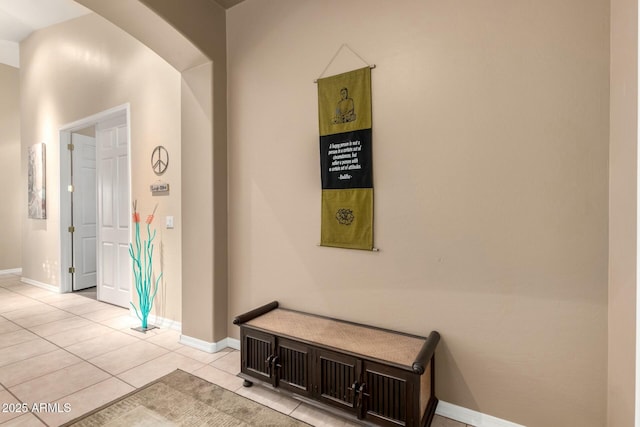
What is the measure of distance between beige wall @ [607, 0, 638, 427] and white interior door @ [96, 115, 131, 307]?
4539mm

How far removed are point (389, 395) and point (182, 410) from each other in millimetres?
1385

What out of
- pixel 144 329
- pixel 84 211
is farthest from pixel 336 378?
pixel 84 211

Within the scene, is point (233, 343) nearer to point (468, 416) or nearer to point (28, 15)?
point (468, 416)

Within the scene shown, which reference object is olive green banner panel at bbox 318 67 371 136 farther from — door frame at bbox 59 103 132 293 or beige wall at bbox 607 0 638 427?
door frame at bbox 59 103 132 293

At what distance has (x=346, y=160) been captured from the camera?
2330 mm

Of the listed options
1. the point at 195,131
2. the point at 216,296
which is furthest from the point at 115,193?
the point at 216,296

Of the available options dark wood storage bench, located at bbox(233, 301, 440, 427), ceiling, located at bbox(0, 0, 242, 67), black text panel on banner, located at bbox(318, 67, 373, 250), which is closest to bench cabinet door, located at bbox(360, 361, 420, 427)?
dark wood storage bench, located at bbox(233, 301, 440, 427)

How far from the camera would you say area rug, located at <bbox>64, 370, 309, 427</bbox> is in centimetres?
191

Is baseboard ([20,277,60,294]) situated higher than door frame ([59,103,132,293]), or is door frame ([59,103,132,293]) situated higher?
door frame ([59,103,132,293])

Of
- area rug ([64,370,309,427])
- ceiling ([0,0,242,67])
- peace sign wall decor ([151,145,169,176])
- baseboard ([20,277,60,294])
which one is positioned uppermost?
ceiling ([0,0,242,67])

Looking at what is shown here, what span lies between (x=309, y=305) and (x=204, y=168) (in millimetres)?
1628

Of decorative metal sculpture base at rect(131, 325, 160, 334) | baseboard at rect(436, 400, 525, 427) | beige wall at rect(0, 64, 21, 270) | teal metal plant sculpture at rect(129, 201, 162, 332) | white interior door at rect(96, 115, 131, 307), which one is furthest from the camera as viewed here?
beige wall at rect(0, 64, 21, 270)

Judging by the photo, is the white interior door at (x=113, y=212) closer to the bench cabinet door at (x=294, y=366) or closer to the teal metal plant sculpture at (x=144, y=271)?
the teal metal plant sculpture at (x=144, y=271)

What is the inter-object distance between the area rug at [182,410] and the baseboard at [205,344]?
54 cm
